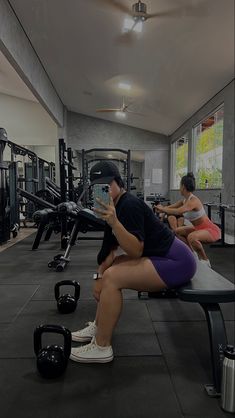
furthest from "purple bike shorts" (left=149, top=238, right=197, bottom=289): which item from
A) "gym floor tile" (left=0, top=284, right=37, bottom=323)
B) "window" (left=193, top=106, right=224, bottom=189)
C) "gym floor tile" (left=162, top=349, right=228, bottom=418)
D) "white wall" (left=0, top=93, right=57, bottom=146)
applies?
"white wall" (left=0, top=93, right=57, bottom=146)

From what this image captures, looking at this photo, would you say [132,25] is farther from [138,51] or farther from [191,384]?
[191,384]

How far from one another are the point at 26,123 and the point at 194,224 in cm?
735

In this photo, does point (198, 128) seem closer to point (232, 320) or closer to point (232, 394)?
point (232, 320)

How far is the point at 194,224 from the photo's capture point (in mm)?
3146

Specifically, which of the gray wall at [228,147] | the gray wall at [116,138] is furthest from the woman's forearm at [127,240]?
the gray wall at [116,138]

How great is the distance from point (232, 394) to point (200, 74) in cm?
462

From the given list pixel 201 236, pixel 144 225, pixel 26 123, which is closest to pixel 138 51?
pixel 201 236

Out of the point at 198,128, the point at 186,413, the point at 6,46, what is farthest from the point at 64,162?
the point at 198,128

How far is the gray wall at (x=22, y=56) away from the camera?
3.99 metres

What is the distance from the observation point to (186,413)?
1.16 metres

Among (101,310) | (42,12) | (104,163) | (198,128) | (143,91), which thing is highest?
(42,12)

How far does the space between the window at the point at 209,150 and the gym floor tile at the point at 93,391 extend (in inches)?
199

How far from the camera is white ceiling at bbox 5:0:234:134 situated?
3441 millimetres

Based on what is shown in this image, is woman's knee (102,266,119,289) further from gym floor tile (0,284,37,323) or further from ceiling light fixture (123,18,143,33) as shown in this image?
ceiling light fixture (123,18,143,33)
